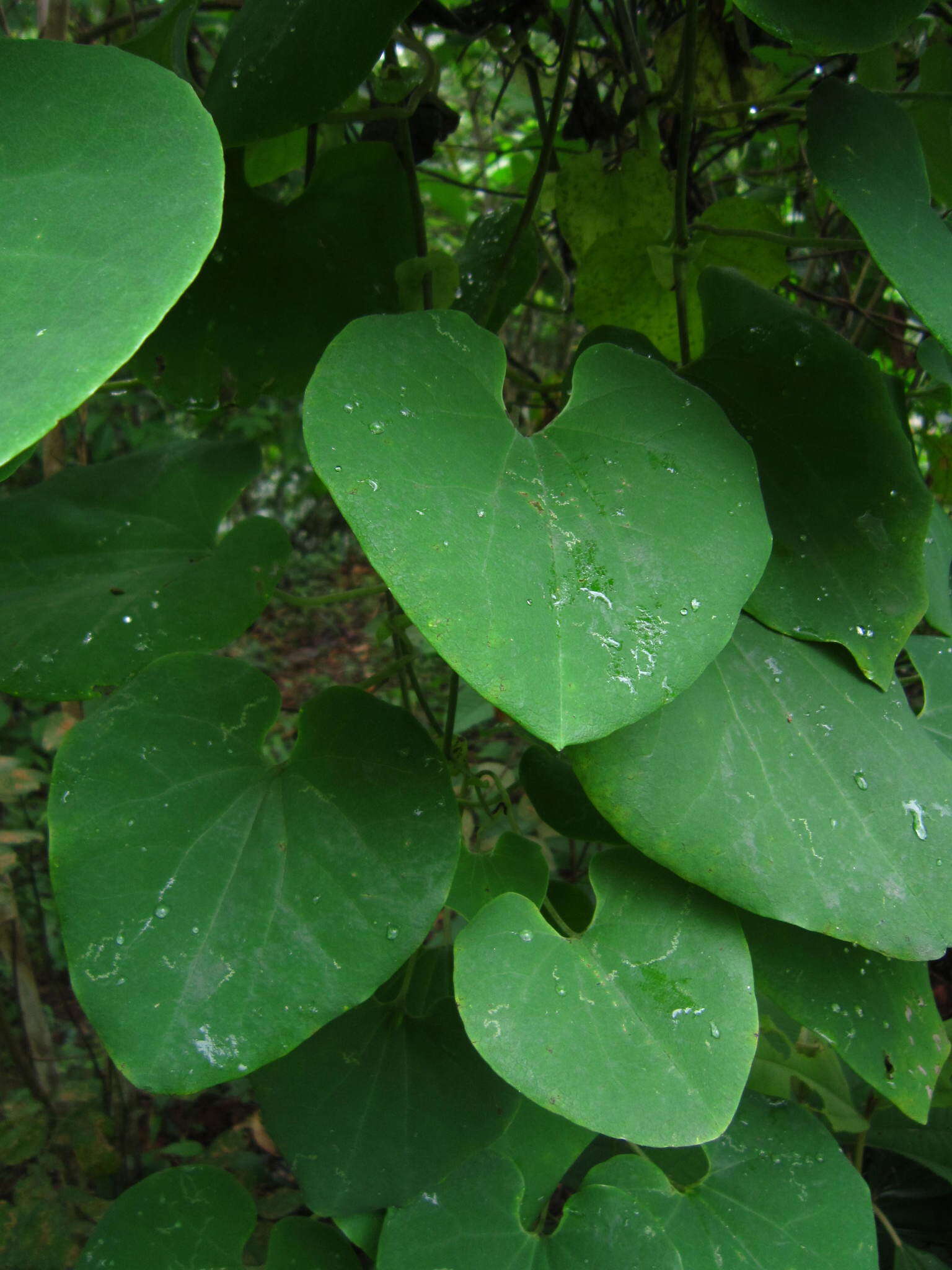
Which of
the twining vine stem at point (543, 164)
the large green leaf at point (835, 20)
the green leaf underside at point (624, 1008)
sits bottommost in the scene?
the green leaf underside at point (624, 1008)

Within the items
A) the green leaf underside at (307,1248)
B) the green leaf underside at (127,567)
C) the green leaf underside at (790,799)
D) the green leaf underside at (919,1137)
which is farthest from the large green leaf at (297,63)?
the green leaf underside at (919,1137)

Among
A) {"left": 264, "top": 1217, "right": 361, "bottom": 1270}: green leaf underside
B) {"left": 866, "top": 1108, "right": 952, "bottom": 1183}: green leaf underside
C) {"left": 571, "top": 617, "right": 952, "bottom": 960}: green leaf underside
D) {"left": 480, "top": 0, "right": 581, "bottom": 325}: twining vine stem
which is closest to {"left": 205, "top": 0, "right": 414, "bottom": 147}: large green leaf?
{"left": 480, "top": 0, "right": 581, "bottom": 325}: twining vine stem

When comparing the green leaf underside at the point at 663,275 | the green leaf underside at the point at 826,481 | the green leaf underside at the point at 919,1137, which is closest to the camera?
the green leaf underside at the point at 826,481

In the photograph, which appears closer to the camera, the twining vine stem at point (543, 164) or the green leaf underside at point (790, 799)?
the green leaf underside at point (790, 799)

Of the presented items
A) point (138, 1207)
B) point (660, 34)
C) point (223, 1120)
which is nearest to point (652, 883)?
point (138, 1207)

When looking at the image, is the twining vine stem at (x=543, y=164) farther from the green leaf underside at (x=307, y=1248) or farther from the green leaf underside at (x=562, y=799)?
the green leaf underside at (x=307, y=1248)

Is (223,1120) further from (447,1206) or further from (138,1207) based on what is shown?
(447,1206)
